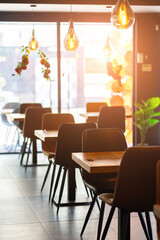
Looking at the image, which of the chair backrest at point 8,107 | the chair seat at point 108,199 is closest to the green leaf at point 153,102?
the chair backrest at point 8,107

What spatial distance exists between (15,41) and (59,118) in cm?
320

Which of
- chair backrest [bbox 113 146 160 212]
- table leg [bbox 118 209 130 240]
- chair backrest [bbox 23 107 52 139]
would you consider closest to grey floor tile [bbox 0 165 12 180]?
chair backrest [bbox 23 107 52 139]

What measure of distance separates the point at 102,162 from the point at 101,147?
2.41ft

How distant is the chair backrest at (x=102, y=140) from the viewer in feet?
13.9

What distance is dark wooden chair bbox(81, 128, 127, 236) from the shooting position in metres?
4.07

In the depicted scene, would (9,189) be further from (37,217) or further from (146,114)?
(146,114)

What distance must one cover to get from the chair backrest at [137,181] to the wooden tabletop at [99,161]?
0.55 feet

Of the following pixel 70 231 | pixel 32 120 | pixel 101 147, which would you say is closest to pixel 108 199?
pixel 101 147

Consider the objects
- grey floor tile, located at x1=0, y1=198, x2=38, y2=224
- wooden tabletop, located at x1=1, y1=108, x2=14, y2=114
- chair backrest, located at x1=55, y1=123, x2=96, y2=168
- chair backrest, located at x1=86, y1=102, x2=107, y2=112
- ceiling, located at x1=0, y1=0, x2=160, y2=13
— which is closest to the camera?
grey floor tile, located at x1=0, y1=198, x2=38, y2=224

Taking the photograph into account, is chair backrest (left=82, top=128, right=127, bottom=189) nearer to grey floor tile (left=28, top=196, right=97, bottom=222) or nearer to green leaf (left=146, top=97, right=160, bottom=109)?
grey floor tile (left=28, top=196, right=97, bottom=222)

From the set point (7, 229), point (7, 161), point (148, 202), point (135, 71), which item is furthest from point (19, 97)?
point (148, 202)

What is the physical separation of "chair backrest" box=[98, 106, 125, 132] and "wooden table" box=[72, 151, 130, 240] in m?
3.37

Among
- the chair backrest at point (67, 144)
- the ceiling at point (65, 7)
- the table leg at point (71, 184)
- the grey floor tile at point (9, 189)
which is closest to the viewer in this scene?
the chair backrest at point (67, 144)

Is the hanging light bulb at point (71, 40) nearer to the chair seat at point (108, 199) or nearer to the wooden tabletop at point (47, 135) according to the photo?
the wooden tabletop at point (47, 135)
